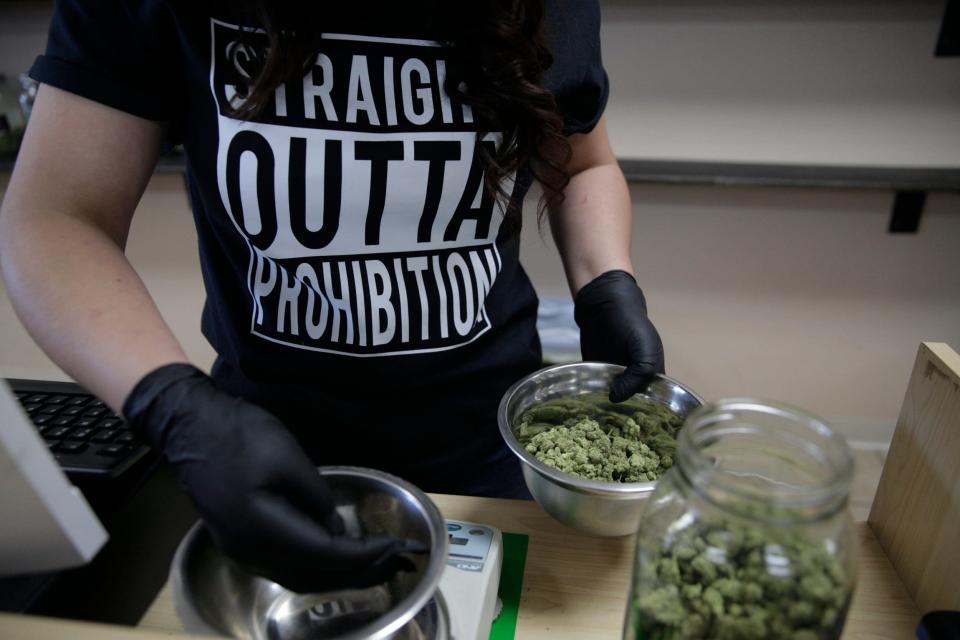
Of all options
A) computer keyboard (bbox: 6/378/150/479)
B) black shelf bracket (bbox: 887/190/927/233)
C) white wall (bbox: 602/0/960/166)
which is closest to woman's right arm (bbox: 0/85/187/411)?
computer keyboard (bbox: 6/378/150/479)

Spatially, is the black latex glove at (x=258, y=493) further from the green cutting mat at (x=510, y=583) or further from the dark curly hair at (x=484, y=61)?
the dark curly hair at (x=484, y=61)

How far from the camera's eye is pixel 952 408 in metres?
0.57

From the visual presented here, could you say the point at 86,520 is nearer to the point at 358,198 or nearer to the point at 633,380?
the point at 358,198

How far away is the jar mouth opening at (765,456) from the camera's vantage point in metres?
0.37

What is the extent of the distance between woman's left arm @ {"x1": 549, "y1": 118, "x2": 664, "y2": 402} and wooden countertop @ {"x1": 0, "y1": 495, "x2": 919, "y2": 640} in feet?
0.76

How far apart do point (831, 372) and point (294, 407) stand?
183cm

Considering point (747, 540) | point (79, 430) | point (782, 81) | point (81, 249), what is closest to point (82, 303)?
point (81, 249)

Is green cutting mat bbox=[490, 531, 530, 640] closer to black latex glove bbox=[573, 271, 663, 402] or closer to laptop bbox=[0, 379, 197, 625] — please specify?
black latex glove bbox=[573, 271, 663, 402]

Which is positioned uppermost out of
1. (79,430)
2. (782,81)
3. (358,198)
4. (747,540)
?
Answer: (782,81)

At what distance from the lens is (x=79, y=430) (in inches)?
27.2

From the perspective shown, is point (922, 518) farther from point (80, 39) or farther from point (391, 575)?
point (80, 39)

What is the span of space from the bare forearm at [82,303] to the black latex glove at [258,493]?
0.06 meters

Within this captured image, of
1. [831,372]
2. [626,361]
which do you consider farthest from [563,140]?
[831,372]

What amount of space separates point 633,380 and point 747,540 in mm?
328
